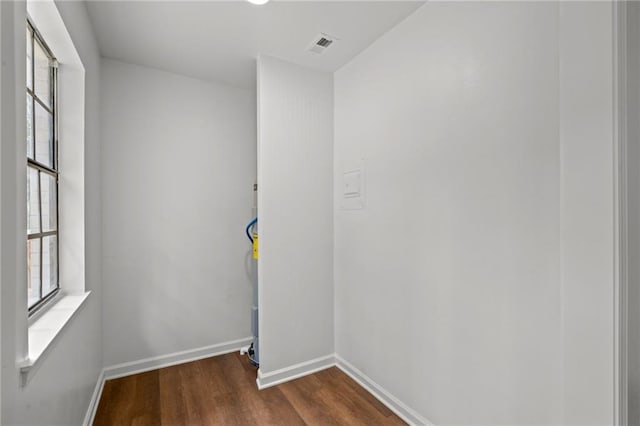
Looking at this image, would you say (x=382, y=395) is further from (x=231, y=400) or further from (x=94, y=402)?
(x=94, y=402)

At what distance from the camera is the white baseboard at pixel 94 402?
6.12 ft

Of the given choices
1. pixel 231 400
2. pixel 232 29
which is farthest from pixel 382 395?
pixel 232 29

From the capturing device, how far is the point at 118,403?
214cm

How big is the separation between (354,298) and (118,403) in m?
1.78

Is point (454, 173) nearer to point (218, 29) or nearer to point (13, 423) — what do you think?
point (218, 29)

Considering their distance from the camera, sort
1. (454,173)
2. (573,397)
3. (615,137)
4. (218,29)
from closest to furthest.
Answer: (615,137) → (573,397) → (454,173) → (218,29)

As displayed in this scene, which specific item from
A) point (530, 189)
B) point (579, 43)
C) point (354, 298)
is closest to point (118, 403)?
point (354, 298)

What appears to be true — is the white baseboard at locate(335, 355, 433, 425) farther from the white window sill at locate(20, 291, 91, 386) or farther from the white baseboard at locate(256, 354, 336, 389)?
the white window sill at locate(20, 291, 91, 386)

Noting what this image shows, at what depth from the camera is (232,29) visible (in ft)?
6.91

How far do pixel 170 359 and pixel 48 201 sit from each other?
1.68 metres

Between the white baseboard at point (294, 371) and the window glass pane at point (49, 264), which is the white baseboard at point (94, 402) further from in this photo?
the white baseboard at point (294, 371)

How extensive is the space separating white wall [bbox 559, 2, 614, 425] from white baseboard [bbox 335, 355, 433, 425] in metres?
0.93
